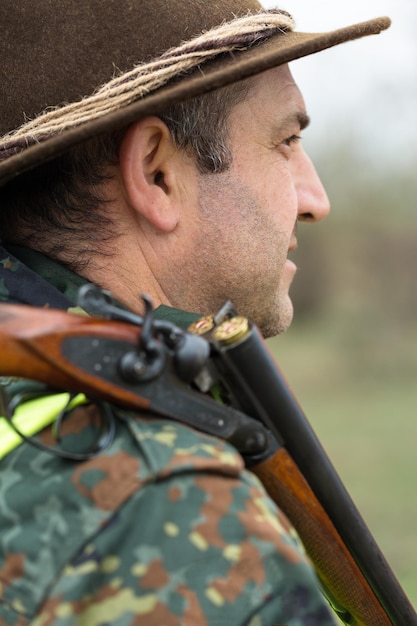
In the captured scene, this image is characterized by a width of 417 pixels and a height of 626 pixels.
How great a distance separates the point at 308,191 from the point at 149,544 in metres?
1.37

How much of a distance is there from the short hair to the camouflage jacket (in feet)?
2.50

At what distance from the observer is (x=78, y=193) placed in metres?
2.50

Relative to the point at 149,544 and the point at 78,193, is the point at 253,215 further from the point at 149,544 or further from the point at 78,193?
the point at 149,544

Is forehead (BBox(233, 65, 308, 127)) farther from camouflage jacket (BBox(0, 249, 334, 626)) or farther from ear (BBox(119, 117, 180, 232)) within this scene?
camouflage jacket (BBox(0, 249, 334, 626))

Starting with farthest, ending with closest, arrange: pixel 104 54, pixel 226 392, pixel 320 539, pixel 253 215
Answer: pixel 253 215
pixel 104 54
pixel 320 539
pixel 226 392

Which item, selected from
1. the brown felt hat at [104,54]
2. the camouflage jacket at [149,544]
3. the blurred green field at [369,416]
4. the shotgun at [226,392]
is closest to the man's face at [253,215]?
the brown felt hat at [104,54]

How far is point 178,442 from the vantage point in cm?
180

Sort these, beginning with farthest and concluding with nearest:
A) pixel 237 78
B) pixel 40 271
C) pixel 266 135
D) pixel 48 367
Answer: pixel 266 135
pixel 40 271
pixel 237 78
pixel 48 367

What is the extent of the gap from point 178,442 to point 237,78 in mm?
870

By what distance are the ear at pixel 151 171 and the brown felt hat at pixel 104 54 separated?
0.43 ft

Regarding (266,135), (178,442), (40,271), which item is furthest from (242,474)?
(266,135)

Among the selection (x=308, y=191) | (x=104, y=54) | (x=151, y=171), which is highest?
(x=104, y=54)

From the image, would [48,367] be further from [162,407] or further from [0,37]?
[0,37]

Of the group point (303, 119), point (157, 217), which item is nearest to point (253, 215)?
point (157, 217)
